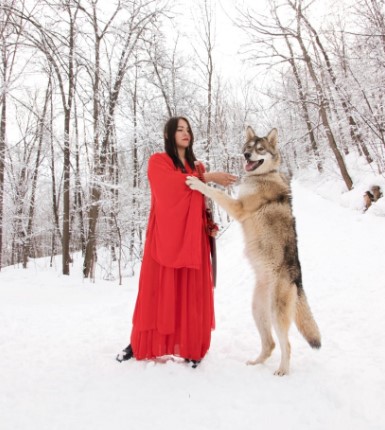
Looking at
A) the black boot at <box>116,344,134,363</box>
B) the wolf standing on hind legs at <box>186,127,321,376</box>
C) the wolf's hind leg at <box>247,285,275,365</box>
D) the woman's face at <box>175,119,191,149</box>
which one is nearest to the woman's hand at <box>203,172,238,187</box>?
the wolf standing on hind legs at <box>186,127,321,376</box>

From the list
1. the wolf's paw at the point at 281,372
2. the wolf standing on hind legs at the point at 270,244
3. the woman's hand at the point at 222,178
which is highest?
the woman's hand at the point at 222,178

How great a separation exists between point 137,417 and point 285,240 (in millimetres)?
1945

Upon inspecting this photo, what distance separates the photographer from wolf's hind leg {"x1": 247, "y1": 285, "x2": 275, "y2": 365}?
3057mm

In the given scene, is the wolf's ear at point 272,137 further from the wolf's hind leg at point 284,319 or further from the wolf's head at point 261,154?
the wolf's hind leg at point 284,319

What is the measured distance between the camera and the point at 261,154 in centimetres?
333

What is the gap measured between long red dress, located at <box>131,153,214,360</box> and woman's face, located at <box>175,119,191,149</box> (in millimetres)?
329

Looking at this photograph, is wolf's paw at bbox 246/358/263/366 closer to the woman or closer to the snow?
the snow

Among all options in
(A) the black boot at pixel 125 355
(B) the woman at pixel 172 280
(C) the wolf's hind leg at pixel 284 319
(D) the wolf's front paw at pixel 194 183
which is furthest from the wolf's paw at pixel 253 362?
(D) the wolf's front paw at pixel 194 183

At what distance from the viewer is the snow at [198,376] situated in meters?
Answer: 2.09

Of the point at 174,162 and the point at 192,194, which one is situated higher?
the point at 174,162

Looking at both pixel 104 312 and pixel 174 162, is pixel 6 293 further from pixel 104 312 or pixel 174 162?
pixel 174 162

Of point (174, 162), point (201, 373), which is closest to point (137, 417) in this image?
point (201, 373)

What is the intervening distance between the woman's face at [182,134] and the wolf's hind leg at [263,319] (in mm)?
1664

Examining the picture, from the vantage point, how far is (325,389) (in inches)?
97.7
